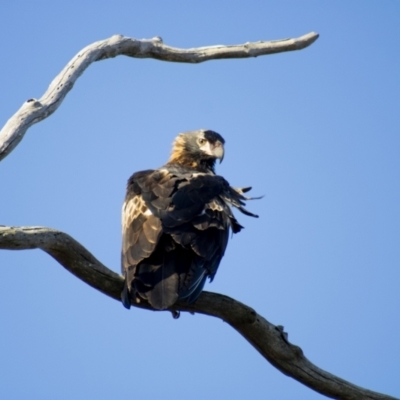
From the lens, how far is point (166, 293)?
6.04 m

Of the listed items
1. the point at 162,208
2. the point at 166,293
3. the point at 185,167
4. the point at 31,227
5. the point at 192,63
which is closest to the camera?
the point at 31,227

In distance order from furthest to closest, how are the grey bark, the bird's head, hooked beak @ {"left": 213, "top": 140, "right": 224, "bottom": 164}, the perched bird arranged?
the bird's head < hooked beak @ {"left": 213, "top": 140, "right": 224, "bottom": 164} < the perched bird < the grey bark

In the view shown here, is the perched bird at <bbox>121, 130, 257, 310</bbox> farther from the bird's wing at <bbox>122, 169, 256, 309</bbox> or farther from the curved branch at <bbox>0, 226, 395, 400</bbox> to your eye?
the curved branch at <bbox>0, 226, 395, 400</bbox>

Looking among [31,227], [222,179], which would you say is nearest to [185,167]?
[222,179]

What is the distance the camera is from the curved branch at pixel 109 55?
5.84 m

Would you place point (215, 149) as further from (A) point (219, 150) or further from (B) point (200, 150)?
(B) point (200, 150)

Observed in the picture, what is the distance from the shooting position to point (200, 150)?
8617 millimetres

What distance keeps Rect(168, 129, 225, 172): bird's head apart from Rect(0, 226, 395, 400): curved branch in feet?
7.97

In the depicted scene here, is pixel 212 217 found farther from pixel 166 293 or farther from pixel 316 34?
pixel 316 34

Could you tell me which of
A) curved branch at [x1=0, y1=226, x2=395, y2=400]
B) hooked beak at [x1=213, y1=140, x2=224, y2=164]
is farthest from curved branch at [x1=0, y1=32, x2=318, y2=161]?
hooked beak at [x1=213, y1=140, x2=224, y2=164]

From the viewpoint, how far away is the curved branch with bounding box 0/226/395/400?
19.1 feet

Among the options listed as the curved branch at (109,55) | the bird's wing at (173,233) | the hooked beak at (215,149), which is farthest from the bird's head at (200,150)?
the curved branch at (109,55)

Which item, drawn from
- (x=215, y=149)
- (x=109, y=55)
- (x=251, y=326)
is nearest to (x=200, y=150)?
(x=215, y=149)

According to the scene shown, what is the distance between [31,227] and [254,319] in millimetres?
1813
